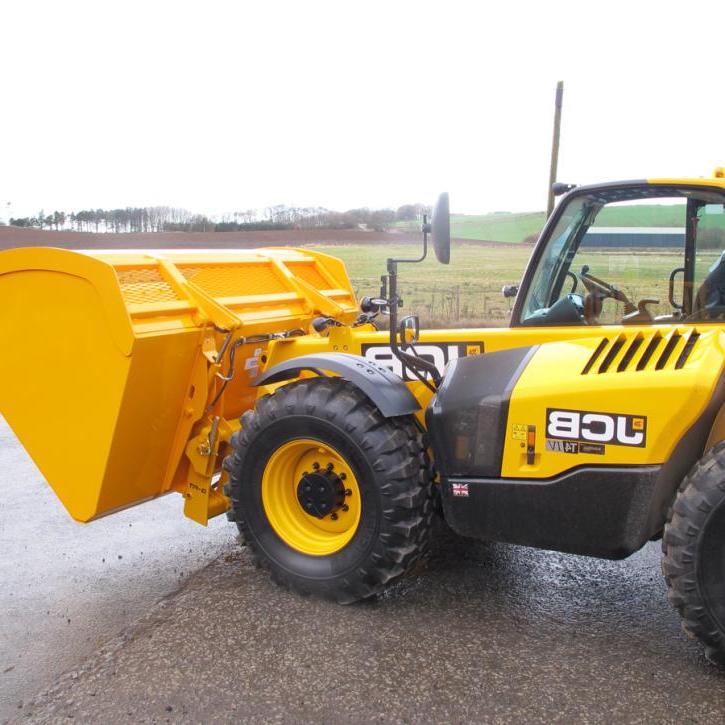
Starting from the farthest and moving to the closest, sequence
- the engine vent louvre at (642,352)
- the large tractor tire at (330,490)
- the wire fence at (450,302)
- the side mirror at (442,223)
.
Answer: the wire fence at (450,302) → the large tractor tire at (330,490) → the side mirror at (442,223) → the engine vent louvre at (642,352)

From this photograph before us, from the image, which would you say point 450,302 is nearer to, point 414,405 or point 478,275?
point 478,275

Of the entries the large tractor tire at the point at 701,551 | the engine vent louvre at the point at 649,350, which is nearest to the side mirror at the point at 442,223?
the engine vent louvre at the point at 649,350

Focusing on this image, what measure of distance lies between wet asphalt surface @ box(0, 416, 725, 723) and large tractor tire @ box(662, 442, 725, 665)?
0.80 feet

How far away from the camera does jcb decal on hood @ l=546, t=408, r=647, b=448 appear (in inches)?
122

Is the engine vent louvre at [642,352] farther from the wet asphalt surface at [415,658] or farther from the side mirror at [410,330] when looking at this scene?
the wet asphalt surface at [415,658]

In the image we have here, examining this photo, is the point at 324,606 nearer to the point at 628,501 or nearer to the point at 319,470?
the point at 319,470

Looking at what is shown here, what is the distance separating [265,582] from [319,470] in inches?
25.5

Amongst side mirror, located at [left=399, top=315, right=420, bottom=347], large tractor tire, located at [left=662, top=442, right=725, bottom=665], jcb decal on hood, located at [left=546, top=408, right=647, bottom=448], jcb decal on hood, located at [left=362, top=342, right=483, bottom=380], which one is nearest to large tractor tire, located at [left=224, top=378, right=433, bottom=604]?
side mirror, located at [left=399, top=315, right=420, bottom=347]

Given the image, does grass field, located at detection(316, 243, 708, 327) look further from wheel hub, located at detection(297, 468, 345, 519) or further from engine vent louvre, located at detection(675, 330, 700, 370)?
wheel hub, located at detection(297, 468, 345, 519)

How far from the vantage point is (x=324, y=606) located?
3.77 metres

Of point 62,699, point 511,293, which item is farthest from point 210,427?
point 511,293

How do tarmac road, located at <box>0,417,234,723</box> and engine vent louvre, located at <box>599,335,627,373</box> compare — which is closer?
engine vent louvre, located at <box>599,335,627,373</box>

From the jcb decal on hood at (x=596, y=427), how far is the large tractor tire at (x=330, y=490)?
25.9 inches

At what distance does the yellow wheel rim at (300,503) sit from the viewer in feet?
12.7
